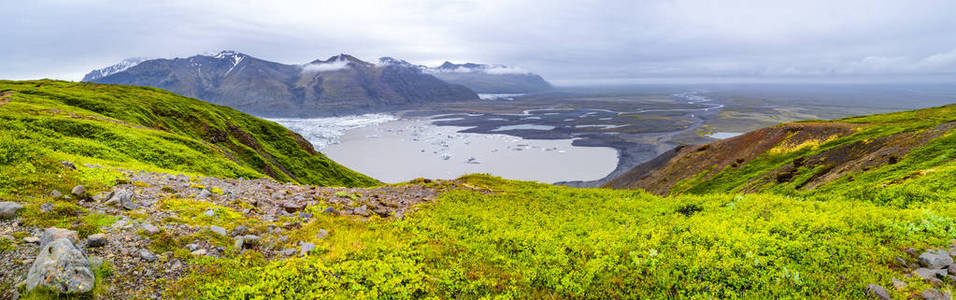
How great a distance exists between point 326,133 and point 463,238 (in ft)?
526

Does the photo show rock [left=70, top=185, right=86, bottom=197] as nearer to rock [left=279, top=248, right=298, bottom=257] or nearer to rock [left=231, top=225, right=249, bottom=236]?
rock [left=231, top=225, right=249, bottom=236]

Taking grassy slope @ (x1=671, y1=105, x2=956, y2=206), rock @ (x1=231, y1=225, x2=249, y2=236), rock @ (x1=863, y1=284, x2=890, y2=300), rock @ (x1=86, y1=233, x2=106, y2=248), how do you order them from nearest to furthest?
rock @ (x1=863, y1=284, x2=890, y2=300), rock @ (x1=86, y1=233, x2=106, y2=248), rock @ (x1=231, y1=225, x2=249, y2=236), grassy slope @ (x1=671, y1=105, x2=956, y2=206)

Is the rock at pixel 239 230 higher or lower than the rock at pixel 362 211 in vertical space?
higher

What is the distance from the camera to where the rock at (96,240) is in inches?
296

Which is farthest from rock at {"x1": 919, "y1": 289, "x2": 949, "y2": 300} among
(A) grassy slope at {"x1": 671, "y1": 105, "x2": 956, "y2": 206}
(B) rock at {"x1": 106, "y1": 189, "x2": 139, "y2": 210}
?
(B) rock at {"x1": 106, "y1": 189, "x2": 139, "y2": 210}

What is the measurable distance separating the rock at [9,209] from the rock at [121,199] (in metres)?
1.84

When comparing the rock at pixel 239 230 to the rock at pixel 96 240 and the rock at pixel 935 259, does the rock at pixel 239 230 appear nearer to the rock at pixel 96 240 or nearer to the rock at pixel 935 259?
the rock at pixel 96 240

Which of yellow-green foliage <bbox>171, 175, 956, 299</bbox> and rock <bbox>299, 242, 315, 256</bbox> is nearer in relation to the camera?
yellow-green foliage <bbox>171, 175, 956, 299</bbox>

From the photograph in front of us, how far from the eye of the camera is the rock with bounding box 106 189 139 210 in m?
10.1

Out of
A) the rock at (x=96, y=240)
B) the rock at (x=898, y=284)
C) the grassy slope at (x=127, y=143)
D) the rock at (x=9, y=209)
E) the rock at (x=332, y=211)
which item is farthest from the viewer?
the rock at (x=332, y=211)

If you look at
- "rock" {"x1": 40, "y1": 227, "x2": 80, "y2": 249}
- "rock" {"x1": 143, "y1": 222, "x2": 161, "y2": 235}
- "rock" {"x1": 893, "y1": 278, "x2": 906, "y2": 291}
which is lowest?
"rock" {"x1": 893, "y1": 278, "x2": 906, "y2": 291}

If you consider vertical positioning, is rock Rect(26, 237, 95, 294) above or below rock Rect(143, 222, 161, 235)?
above

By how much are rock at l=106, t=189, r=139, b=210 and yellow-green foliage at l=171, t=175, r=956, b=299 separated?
4578 millimetres

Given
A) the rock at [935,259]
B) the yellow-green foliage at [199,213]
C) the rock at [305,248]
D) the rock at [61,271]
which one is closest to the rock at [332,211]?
the yellow-green foliage at [199,213]
